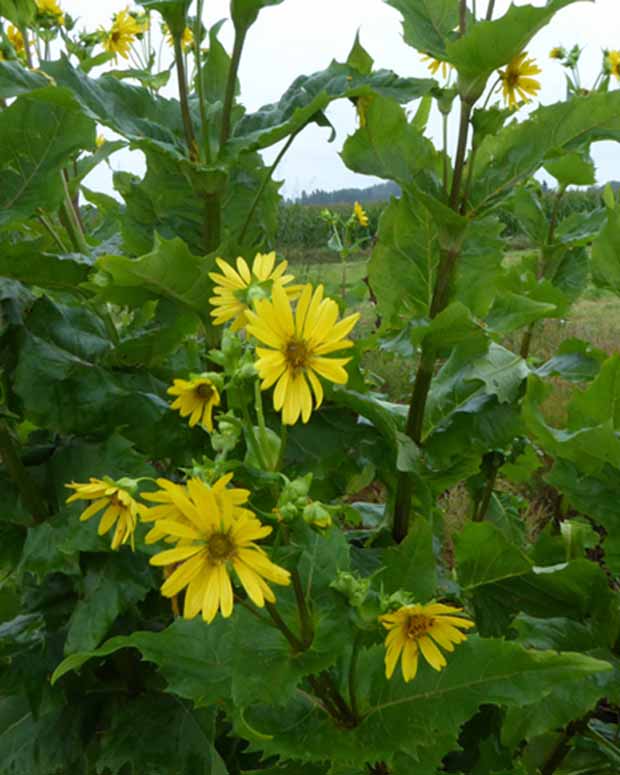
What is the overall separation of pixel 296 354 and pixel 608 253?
0.72m

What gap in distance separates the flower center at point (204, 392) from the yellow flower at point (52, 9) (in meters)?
1.26

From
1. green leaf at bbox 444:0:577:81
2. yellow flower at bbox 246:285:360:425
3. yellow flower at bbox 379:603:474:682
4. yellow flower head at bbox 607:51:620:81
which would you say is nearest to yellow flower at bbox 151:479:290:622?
yellow flower at bbox 246:285:360:425

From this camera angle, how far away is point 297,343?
0.72 m

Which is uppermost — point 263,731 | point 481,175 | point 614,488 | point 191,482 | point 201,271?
point 481,175

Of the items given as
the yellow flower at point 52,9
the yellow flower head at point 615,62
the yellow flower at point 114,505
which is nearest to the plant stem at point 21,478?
the yellow flower at point 114,505

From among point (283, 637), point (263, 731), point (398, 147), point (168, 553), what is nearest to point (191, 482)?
point (168, 553)

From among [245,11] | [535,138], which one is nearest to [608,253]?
[535,138]

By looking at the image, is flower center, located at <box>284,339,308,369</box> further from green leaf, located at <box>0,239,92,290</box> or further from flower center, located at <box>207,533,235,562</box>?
green leaf, located at <box>0,239,92,290</box>

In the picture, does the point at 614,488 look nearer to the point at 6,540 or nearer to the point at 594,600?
the point at 594,600

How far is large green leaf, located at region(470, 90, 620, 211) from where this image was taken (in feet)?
3.34

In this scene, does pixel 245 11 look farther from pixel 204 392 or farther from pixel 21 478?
pixel 21 478

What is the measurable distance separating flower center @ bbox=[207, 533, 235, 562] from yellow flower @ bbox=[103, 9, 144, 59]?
1791mm

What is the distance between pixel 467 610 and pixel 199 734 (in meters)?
0.65

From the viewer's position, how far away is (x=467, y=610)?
1.62 m
